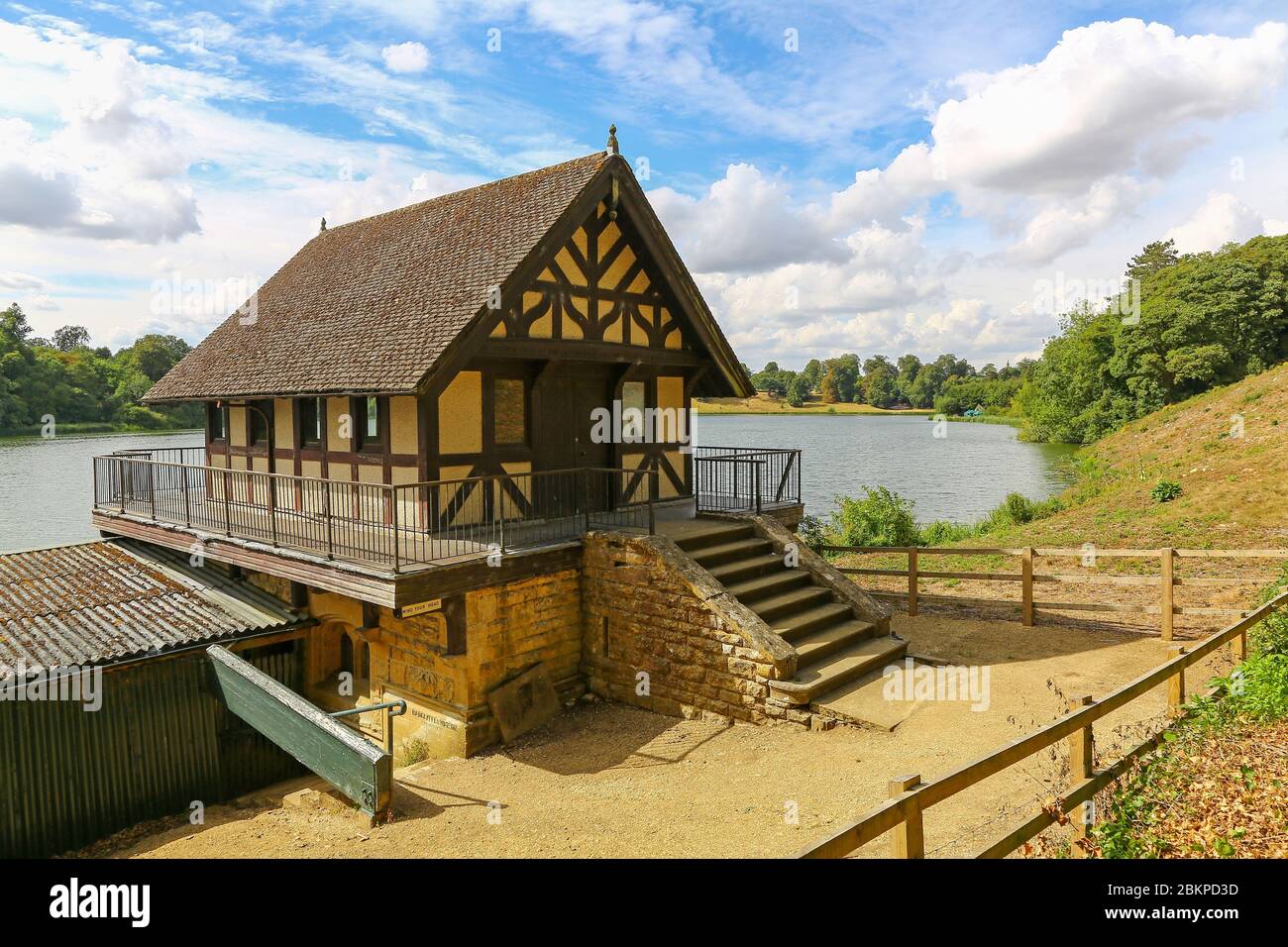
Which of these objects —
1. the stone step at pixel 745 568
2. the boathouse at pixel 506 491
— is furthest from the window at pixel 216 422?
the stone step at pixel 745 568

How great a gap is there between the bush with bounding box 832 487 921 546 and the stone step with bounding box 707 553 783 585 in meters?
9.14

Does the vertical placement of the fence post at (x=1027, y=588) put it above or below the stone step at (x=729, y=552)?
below

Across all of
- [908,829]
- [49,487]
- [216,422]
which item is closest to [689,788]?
[908,829]

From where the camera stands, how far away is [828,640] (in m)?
10.5

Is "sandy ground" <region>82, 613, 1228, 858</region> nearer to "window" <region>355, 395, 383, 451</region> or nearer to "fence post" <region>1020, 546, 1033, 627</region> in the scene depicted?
"fence post" <region>1020, 546, 1033, 627</region>

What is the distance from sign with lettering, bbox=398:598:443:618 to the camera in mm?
9469

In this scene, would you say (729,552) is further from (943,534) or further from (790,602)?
(943,534)

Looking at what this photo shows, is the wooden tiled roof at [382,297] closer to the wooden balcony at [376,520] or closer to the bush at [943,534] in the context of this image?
the wooden balcony at [376,520]

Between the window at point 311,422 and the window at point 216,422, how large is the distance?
3438 mm

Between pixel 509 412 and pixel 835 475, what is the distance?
111 feet

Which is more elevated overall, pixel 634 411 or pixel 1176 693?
pixel 634 411

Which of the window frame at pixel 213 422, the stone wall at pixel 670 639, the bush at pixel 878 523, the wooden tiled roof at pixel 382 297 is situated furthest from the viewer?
the bush at pixel 878 523

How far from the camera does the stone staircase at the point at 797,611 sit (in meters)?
9.78
